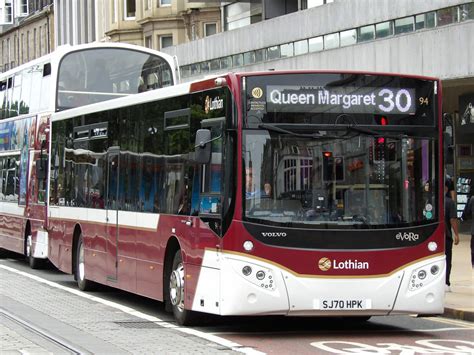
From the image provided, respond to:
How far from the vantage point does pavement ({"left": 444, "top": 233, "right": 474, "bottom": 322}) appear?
15008 millimetres

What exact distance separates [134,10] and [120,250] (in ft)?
127

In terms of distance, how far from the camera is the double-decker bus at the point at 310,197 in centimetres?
1210

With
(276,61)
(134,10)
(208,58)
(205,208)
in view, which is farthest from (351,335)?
(134,10)

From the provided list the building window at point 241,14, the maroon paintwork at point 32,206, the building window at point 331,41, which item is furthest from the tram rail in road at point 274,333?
the building window at point 241,14

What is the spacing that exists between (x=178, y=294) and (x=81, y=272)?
5.32 m

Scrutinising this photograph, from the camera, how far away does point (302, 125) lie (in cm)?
1230

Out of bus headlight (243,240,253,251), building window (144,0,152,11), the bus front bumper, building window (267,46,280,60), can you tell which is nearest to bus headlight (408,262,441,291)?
the bus front bumper

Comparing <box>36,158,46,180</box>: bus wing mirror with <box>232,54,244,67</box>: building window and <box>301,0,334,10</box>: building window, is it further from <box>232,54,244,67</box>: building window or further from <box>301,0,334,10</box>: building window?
<box>232,54,244,67</box>: building window

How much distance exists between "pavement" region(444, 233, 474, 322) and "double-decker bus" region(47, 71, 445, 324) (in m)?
2.47

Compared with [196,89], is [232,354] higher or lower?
lower

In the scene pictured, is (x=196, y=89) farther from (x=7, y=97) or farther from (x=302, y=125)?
(x=7, y=97)

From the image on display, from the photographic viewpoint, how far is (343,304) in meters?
12.2

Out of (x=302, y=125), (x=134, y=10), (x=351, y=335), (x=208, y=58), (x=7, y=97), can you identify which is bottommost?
(x=351, y=335)

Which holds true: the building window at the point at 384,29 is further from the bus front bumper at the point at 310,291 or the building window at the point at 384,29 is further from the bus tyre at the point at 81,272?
the bus front bumper at the point at 310,291
